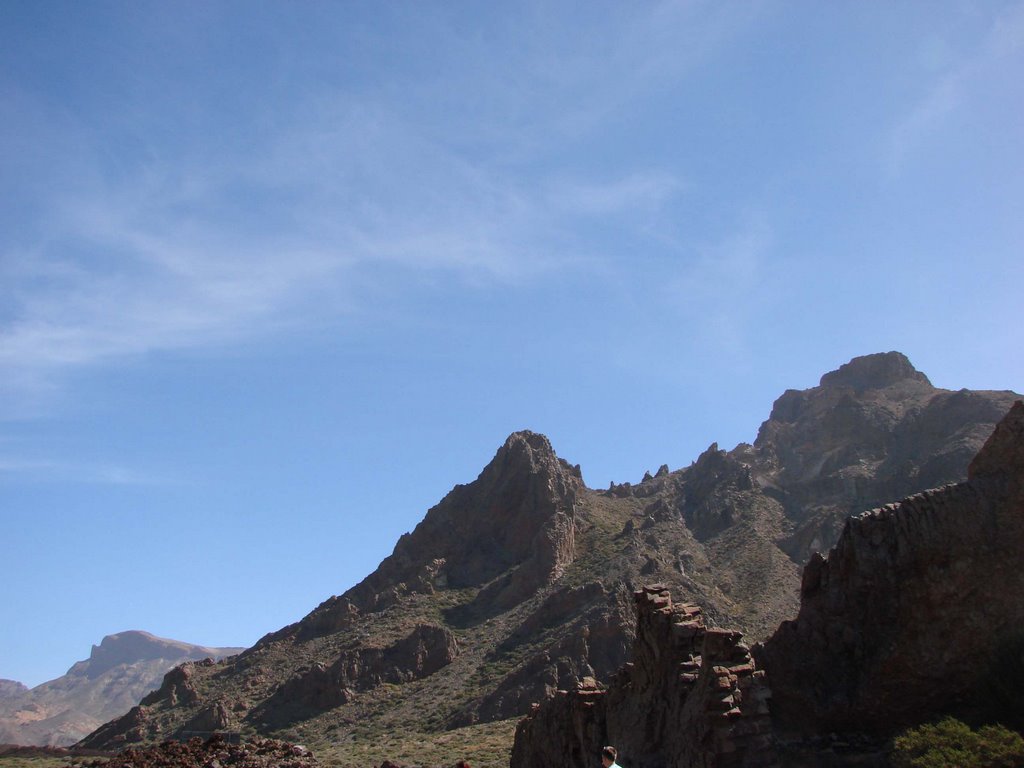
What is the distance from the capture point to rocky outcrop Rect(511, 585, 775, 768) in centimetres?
2369

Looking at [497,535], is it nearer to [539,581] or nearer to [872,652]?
[539,581]

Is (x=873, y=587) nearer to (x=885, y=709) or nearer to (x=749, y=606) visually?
(x=885, y=709)

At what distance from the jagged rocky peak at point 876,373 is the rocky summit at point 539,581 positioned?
42.4 feet

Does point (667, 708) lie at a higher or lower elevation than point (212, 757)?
lower

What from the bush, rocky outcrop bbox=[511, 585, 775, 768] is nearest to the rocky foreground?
rocky outcrop bbox=[511, 585, 775, 768]

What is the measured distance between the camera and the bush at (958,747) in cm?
2205

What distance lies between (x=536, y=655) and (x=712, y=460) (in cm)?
5366

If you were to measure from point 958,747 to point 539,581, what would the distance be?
2358 inches

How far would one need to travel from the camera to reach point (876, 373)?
5394 inches

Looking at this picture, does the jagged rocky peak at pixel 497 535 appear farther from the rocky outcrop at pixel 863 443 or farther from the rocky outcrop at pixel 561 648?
the rocky outcrop at pixel 863 443

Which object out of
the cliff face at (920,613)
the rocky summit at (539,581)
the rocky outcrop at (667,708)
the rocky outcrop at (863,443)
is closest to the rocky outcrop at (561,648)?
the rocky summit at (539,581)

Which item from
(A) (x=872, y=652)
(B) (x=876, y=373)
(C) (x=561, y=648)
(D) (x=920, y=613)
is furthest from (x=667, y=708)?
(B) (x=876, y=373)

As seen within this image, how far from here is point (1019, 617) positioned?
25703 mm

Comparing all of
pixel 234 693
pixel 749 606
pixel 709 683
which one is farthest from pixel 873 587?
pixel 234 693
